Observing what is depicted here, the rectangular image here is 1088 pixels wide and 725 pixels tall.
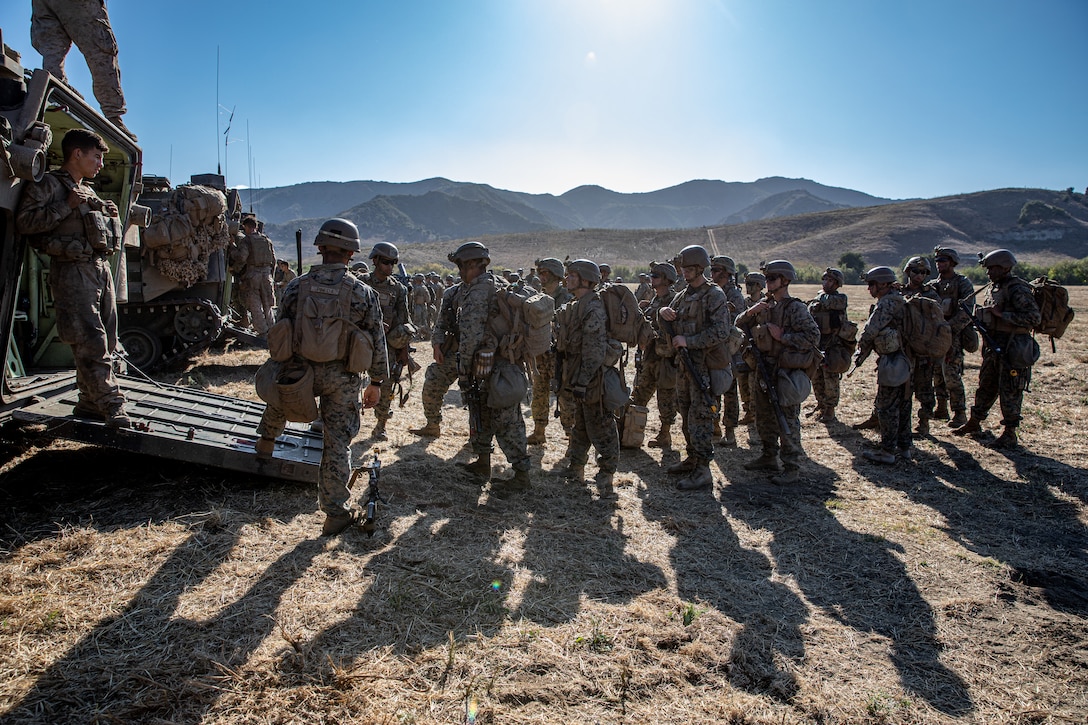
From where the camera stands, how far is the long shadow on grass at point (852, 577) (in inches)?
136

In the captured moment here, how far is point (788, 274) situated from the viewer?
21.0ft

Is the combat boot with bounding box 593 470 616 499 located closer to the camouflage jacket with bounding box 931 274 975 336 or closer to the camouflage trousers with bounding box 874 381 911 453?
the camouflage trousers with bounding box 874 381 911 453

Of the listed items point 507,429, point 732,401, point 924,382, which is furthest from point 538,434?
point 924,382

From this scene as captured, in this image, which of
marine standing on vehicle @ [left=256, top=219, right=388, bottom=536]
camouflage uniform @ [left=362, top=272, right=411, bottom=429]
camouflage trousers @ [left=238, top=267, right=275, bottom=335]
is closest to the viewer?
marine standing on vehicle @ [left=256, top=219, right=388, bottom=536]

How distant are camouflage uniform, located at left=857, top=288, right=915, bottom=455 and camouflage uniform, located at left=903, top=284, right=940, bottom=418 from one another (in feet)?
0.85

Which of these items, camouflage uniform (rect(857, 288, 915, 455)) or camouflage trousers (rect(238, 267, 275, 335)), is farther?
camouflage trousers (rect(238, 267, 275, 335))

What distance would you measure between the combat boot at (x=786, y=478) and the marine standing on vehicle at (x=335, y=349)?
4.34 m

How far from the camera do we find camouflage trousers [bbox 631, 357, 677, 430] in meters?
7.68

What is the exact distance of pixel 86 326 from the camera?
15.1 feet

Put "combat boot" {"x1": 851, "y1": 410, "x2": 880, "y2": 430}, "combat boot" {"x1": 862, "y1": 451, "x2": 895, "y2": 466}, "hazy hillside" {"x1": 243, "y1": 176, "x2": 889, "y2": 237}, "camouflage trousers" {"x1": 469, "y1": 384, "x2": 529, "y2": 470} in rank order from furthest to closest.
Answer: "hazy hillside" {"x1": 243, "y1": 176, "x2": 889, "y2": 237} → "combat boot" {"x1": 851, "y1": 410, "x2": 880, "y2": 430} → "combat boot" {"x1": 862, "y1": 451, "x2": 895, "y2": 466} → "camouflage trousers" {"x1": 469, "y1": 384, "x2": 529, "y2": 470}

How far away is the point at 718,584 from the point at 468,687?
6.79 ft

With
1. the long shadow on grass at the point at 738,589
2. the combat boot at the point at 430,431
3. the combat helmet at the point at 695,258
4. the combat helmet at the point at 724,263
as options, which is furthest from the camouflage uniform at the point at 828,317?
the combat boot at the point at 430,431

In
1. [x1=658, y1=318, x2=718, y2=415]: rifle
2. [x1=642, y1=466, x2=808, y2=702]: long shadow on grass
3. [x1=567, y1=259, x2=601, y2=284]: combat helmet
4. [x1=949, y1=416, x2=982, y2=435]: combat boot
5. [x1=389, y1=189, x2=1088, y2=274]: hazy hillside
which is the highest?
[x1=389, y1=189, x2=1088, y2=274]: hazy hillside

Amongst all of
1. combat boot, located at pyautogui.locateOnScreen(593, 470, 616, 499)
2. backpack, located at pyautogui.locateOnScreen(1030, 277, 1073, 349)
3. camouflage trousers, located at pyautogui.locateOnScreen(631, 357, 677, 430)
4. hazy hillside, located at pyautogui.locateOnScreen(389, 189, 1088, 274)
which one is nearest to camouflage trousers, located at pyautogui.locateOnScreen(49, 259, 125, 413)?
combat boot, located at pyautogui.locateOnScreen(593, 470, 616, 499)
